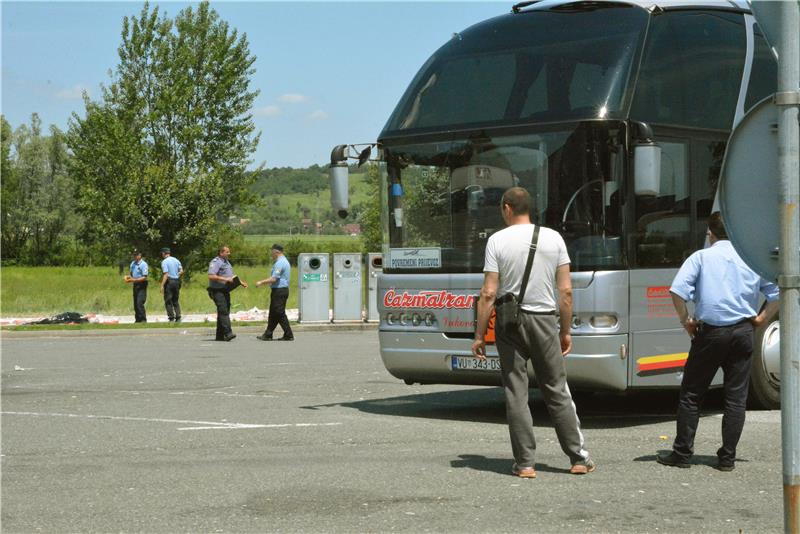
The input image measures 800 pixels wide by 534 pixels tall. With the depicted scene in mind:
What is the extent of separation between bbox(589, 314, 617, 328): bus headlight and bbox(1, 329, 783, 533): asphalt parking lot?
88cm

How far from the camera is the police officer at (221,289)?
75.7 feet

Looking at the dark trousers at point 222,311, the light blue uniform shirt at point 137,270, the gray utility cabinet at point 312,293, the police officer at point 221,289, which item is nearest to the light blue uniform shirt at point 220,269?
the police officer at point 221,289

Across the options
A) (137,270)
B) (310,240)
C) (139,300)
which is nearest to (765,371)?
(139,300)

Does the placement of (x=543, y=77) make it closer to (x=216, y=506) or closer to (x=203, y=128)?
(x=216, y=506)

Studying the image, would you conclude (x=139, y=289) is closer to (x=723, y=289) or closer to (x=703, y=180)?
(x=703, y=180)

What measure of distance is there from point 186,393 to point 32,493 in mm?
6310

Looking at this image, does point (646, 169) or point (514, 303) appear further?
point (646, 169)

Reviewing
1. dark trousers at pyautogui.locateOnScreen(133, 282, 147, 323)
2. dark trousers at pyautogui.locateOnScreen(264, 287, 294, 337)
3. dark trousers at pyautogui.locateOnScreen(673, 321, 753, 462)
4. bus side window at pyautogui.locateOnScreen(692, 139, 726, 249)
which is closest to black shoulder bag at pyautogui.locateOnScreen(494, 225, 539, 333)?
dark trousers at pyautogui.locateOnScreen(673, 321, 753, 462)

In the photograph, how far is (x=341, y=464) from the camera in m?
8.55

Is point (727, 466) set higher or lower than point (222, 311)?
lower

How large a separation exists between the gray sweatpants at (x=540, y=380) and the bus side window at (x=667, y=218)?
2520 mm

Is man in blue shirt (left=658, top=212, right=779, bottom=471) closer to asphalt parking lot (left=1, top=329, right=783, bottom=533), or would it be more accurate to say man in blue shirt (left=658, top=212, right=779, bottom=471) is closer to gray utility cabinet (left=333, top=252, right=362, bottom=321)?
asphalt parking lot (left=1, top=329, right=783, bottom=533)

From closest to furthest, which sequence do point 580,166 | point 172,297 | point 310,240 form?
point 580,166
point 172,297
point 310,240

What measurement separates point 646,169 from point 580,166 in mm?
576
